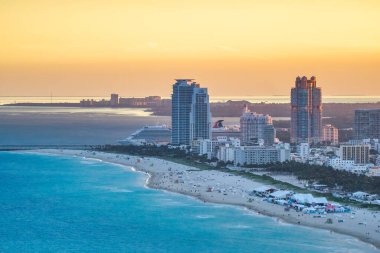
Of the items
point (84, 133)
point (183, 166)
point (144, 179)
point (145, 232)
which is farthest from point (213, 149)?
point (84, 133)

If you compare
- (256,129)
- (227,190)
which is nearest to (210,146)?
(256,129)

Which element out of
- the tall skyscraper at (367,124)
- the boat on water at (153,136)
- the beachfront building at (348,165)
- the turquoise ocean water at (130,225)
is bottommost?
the turquoise ocean water at (130,225)

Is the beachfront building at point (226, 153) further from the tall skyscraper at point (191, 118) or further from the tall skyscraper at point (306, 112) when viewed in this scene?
the tall skyscraper at point (306, 112)

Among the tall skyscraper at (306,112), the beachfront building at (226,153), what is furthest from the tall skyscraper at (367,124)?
the beachfront building at (226,153)

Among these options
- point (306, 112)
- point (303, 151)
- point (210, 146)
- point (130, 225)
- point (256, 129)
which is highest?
point (306, 112)

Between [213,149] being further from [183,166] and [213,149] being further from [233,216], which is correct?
[233,216]

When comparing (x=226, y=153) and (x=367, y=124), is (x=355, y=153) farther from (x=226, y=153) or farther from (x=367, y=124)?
(x=367, y=124)
